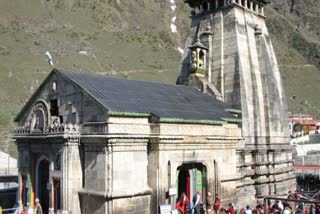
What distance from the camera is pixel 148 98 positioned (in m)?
24.0

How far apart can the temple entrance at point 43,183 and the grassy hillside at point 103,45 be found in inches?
2107

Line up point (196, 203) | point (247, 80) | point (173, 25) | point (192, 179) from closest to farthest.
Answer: point (196, 203) → point (192, 179) → point (247, 80) → point (173, 25)

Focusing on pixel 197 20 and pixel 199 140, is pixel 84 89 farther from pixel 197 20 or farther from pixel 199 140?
pixel 197 20

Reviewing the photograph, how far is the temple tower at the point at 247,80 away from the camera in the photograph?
29.0m

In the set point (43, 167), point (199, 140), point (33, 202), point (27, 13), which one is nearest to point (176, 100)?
point (199, 140)

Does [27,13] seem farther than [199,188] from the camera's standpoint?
Yes

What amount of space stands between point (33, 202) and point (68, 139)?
5860 millimetres

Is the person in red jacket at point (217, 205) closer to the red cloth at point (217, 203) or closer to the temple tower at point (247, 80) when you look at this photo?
the red cloth at point (217, 203)

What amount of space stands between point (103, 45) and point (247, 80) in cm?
11455

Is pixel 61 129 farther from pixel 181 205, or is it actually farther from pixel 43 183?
pixel 181 205

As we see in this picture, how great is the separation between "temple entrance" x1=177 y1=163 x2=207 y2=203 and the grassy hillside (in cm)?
5734

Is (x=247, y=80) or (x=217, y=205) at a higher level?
(x=247, y=80)

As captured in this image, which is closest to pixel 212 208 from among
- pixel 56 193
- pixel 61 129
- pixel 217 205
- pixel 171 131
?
pixel 217 205

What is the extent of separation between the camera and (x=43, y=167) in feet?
80.3
